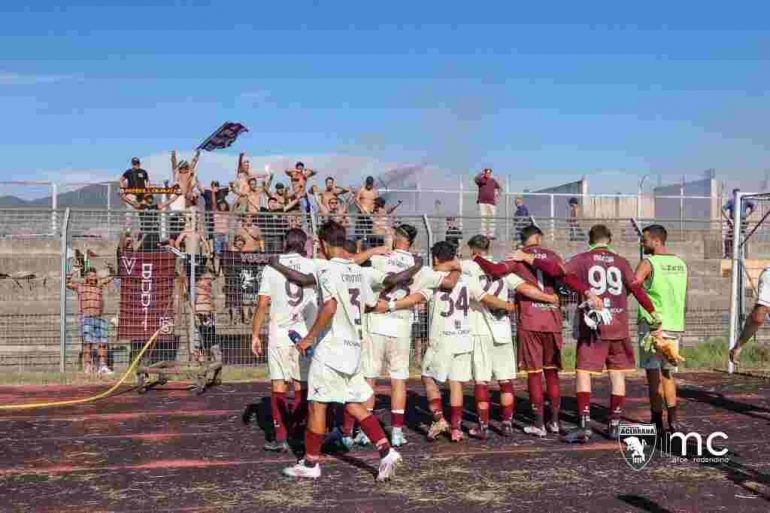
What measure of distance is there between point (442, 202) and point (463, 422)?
13438mm

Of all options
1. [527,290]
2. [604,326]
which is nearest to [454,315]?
[527,290]

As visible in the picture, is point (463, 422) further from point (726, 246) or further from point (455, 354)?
point (726, 246)

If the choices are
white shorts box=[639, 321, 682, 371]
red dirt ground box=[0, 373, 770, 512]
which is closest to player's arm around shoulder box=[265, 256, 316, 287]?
red dirt ground box=[0, 373, 770, 512]

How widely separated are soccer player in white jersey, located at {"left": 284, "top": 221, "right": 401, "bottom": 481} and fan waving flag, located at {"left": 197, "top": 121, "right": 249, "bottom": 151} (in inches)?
491

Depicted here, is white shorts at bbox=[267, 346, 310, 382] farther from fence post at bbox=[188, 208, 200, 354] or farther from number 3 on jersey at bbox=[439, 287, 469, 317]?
fence post at bbox=[188, 208, 200, 354]

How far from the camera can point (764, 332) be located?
17406 mm

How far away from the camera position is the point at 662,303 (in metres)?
9.45

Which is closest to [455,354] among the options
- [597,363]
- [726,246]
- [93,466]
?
[597,363]

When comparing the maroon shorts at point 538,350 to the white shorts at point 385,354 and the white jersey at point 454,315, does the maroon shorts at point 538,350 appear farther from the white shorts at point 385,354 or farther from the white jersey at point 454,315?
the white shorts at point 385,354

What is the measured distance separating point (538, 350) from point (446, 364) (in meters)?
1.08

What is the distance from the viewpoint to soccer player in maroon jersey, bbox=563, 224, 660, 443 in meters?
9.15

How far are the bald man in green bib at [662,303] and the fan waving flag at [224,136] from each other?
12.2 m

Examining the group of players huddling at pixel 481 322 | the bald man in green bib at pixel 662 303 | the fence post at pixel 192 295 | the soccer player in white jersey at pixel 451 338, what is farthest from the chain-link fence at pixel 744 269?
the fence post at pixel 192 295

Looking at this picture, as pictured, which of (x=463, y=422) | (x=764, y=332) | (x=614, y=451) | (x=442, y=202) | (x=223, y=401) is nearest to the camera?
(x=614, y=451)
